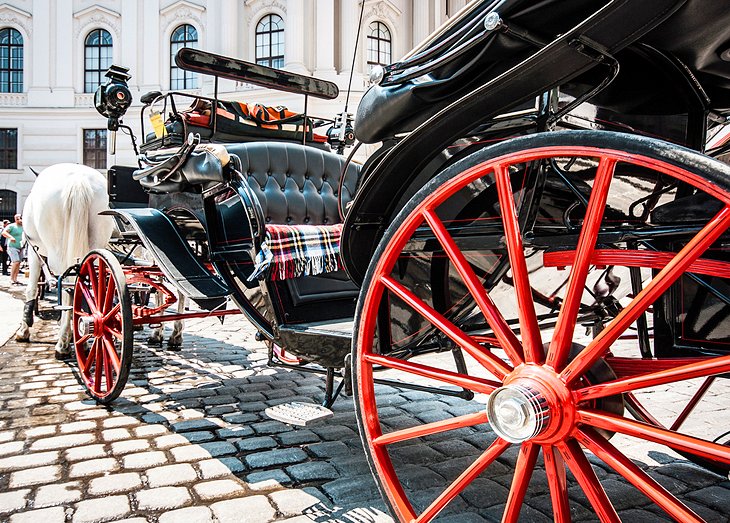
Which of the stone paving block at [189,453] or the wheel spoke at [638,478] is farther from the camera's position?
the stone paving block at [189,453]

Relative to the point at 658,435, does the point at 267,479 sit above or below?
below

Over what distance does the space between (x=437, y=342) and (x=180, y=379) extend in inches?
101

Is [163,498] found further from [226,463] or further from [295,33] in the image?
[295,33]

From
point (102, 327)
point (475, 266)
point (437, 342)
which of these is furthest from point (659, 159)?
point (102, 327)

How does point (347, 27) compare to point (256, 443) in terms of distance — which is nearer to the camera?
point (256, 443)

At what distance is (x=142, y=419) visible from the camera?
3500 millimetres

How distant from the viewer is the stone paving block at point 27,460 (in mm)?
2770

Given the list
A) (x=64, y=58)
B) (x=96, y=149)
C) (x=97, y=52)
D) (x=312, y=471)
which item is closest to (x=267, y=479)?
(x=312, y=471)

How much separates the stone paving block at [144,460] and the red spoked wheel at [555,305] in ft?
3.49

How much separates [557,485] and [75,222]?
16.1 ft

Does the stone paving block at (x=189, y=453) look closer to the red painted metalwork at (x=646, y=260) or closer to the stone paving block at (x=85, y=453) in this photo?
the stone paving block at (x=85, y=453)

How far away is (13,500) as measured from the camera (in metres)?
2.42

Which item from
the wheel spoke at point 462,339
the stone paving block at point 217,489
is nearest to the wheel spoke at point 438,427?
the wheel spoke at point 462,339

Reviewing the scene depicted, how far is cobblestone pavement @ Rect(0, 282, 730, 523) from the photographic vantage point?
233cm
